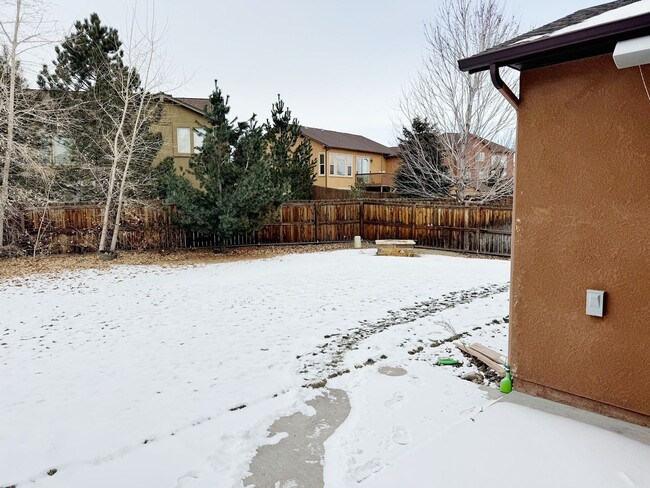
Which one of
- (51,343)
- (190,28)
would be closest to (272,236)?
(190,28)

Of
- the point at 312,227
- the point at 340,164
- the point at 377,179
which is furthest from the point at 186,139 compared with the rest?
the point at 377,179

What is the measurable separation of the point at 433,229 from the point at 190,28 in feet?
38.4

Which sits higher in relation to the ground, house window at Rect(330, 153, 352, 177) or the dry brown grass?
house window at Rect(330, 153, 352, 177)

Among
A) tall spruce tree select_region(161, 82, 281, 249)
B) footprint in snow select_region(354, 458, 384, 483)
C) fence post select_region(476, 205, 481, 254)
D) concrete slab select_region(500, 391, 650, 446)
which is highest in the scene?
tall spruce tree select_region(161, 82, 281, 249)

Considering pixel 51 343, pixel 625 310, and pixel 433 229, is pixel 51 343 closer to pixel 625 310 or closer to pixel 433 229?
pixel 625 310

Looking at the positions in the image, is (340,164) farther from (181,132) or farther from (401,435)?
(401,435)

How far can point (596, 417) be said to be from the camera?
128 inches

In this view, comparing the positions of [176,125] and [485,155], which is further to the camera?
[176,125]

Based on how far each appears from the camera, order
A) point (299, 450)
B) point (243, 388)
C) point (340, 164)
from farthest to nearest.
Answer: point (340, 164), point (243, 388), point (299, 450)

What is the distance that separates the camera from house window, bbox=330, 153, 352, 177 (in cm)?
2867

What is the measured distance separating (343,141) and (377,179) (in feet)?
12.6

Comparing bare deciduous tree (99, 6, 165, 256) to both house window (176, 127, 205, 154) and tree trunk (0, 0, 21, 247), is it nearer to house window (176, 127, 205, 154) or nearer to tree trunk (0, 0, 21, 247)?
tree trunk (0, 0, 21, 247)

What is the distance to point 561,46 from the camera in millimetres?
3086

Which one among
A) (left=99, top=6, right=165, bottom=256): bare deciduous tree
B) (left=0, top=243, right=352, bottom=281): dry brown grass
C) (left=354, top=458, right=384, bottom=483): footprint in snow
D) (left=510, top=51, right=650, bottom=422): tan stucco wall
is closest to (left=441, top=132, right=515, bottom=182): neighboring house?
(left=0, top=243, right=352, bottom=281): dry brown grass
